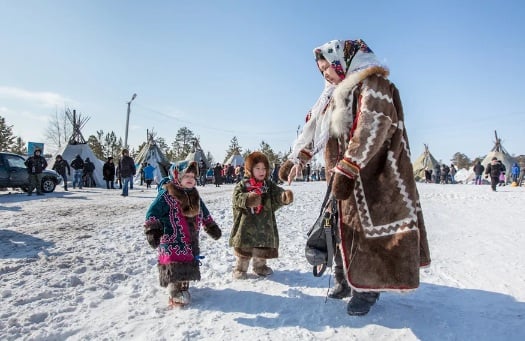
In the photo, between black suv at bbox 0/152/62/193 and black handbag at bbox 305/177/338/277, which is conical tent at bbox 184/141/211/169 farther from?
black handbag at bbox 305/177/338/277

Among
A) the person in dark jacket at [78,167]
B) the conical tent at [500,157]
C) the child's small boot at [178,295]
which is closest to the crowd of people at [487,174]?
the conical tent at [500,157]

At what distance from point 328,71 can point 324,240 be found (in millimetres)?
1229

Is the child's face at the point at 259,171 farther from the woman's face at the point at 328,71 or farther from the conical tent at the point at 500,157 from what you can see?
the conical tent at the point at 500,157

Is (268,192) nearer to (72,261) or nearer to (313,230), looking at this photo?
(313,230)

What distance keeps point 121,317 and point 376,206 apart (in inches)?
79.9

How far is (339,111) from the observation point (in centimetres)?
256

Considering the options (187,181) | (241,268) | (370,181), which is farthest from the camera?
(241,268)

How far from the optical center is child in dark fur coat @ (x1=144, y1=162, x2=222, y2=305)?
3.04m

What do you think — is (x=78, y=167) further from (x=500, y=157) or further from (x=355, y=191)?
(x=500, y=157)

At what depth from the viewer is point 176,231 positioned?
10.4ft

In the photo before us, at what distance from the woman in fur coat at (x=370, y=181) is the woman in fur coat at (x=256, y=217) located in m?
1.21

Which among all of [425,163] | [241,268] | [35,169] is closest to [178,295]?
[241,268]

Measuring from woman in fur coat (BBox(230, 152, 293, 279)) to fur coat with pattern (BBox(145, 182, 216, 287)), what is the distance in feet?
1.94

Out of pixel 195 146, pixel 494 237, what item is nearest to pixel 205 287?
pixel 494 237
